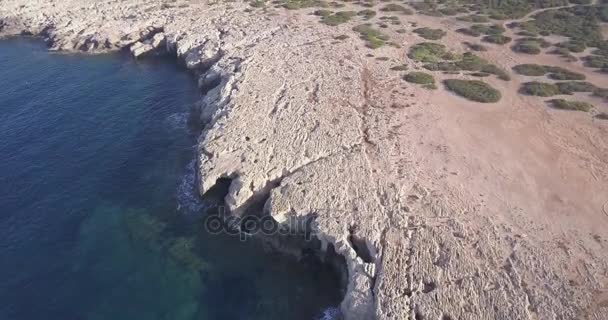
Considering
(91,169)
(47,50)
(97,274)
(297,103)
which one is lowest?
(97,274)

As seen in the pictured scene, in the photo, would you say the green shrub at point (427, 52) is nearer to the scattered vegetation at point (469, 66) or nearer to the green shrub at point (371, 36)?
the scattered vegetation at point (469, 66)

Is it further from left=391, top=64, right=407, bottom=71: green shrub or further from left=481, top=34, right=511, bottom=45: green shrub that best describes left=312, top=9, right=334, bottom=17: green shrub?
left=481, top=34, right=511, bottom=45: green shrub

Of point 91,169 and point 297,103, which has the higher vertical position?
point 297,103

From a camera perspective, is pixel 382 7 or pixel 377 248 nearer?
pixel 377 248

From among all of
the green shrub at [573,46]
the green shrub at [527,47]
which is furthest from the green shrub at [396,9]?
the green shrub at [573,46]

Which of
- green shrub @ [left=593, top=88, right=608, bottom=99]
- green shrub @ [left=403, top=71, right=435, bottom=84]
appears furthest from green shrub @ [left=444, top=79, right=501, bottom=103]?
green shrub @ [left=593, top=88, right=608, bottom=99]

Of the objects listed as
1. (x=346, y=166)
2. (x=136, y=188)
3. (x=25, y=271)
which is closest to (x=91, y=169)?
(x=136, y=188)

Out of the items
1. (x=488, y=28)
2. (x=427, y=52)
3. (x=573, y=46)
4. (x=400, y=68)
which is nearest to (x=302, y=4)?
(x=427, y=52)

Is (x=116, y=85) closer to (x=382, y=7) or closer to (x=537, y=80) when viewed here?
(x=382, y=7)
